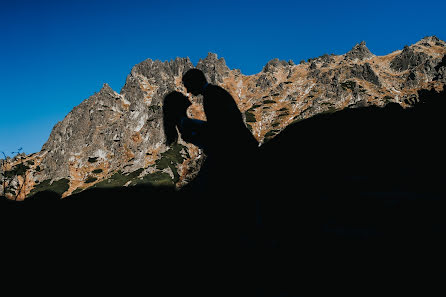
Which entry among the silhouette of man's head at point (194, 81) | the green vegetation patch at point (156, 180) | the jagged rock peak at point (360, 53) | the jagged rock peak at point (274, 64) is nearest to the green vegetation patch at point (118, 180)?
the green vegetation patch at point (156, 180)

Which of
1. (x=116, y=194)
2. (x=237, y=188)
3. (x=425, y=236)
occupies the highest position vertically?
(x=116, y=194)

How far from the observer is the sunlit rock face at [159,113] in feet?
223

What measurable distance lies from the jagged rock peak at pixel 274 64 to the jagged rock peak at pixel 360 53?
33.5 metres

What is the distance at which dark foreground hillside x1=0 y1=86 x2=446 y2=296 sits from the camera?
6.36 m

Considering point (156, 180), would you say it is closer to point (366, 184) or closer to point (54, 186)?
point (54, 186)

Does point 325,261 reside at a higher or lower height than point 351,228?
lower

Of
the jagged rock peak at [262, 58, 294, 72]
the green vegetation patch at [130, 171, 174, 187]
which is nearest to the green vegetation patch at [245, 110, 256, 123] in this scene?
the green vegetation patch at [130, 171, 174, 187]

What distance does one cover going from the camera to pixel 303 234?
10625 millimetres

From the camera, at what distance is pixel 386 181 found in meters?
17.9

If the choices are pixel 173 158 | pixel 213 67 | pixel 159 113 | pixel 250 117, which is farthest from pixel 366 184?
pixel 213 67

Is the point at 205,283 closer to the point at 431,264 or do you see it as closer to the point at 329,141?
the point at 431,264

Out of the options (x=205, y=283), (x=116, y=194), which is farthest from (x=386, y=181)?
(x=116, y=194)

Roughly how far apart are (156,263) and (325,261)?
32.0 feet

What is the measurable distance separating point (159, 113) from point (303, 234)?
82508mm
